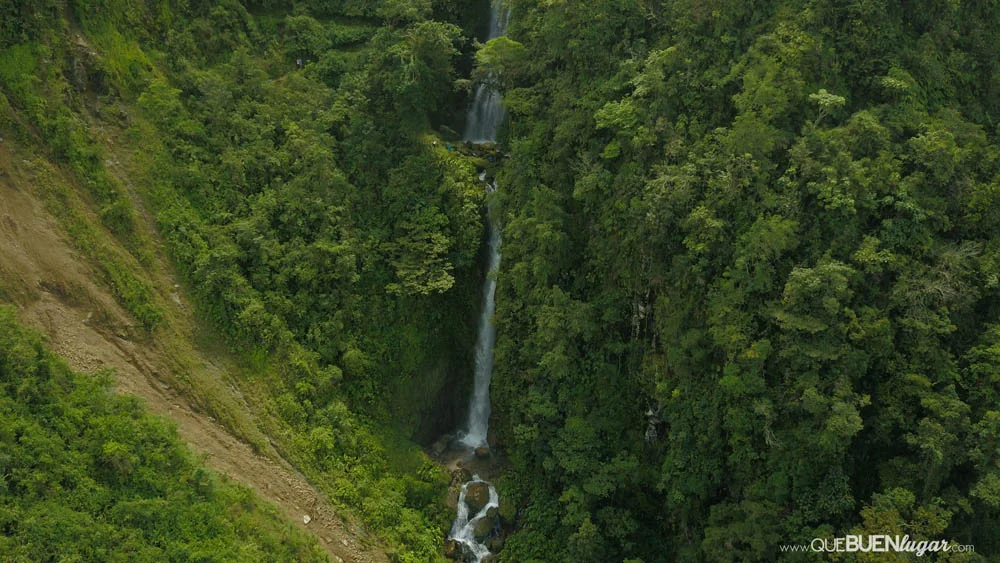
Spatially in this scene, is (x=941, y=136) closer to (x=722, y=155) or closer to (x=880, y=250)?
(x=880, y=250)

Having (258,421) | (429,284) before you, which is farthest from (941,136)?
(258,421)

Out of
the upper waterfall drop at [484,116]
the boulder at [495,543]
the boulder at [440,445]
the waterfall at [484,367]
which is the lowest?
the boulder at [495,543]

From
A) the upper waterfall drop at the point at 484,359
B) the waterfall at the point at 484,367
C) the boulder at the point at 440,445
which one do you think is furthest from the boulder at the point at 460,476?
the waterfall at the point at 484,367

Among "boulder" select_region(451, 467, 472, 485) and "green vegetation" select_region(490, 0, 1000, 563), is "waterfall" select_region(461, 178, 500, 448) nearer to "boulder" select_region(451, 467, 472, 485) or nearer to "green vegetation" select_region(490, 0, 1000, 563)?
"green vegetation" select_region(490, 0, 1000, 563)

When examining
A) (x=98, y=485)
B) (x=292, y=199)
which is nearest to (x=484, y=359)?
(x=292, y=199)

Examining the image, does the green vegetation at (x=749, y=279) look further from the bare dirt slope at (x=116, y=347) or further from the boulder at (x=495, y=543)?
the bare dirt slope at (x=116, y=347)

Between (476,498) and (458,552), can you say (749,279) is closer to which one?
(476,498)
